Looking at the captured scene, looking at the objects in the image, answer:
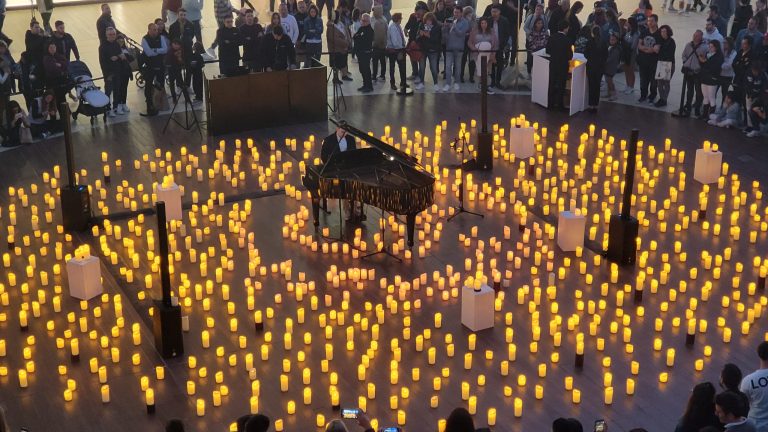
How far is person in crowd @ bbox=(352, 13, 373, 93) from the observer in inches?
828

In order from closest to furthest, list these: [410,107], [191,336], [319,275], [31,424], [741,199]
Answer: [31,424]
[191,336]
[319,275]
[741,199]
[410,107]

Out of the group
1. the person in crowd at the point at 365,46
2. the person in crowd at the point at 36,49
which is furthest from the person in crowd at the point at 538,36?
the person in crowd at the point at 36,49

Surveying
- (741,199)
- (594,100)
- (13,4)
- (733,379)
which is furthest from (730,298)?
(13,4)

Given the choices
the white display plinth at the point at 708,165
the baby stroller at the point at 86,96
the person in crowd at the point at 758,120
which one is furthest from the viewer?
the baby stroller at the point at 86,96

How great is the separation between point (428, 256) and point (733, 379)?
Answer: 589cm

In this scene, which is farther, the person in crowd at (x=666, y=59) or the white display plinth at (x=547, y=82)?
the person in crowd at (x=666, y=59)

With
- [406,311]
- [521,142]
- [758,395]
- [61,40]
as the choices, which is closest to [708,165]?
[521,142]

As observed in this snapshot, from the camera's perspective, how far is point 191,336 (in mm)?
12531

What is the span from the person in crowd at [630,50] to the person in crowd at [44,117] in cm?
979

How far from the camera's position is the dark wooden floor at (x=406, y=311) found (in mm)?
11266

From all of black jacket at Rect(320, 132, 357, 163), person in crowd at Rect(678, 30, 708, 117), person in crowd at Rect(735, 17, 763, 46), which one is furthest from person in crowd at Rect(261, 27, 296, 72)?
person in crowd at Rect(735, 17, 763, 46)

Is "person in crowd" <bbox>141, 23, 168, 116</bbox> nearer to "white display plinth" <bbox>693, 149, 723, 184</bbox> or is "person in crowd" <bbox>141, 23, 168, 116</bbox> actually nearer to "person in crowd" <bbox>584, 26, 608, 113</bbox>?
"person in crowd" <bbox>584, 26, 608, 113</bbox>

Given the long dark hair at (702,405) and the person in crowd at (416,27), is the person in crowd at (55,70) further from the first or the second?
the long dark hair at (702,405)

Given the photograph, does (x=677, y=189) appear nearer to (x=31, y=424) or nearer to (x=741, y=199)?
(x=741, y=199)
